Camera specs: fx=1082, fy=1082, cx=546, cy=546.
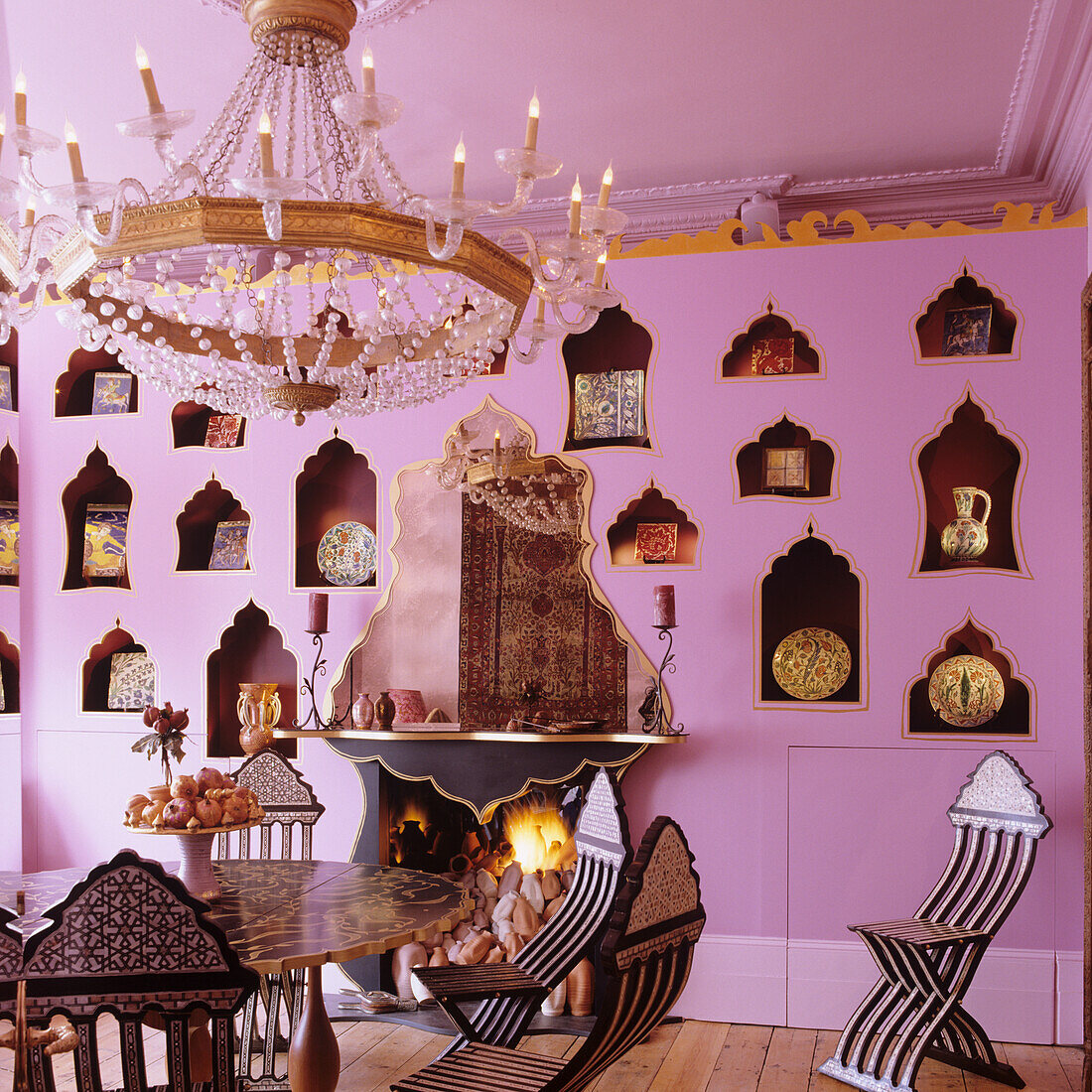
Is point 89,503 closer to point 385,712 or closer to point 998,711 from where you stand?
point 385,712

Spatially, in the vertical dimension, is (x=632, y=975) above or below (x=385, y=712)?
below

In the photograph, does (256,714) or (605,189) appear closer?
(605,189)

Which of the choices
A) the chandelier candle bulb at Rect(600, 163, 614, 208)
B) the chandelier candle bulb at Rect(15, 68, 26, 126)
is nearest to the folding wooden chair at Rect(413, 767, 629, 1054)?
the chandelier candle bulb at Rect(600, 163, 614, 208)

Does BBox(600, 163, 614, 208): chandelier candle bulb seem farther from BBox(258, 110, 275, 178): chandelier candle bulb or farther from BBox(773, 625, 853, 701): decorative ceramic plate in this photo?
BBox(773, 625, 853, 701): decorative ceramic plate

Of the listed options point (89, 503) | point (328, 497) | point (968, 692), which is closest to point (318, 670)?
point (328, 497)

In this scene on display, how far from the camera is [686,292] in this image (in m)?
4.99

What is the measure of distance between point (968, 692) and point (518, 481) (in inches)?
87.2

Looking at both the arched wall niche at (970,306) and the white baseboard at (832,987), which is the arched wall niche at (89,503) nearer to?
the white baseboard at (832,987)

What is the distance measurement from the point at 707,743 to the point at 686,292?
2.06 m

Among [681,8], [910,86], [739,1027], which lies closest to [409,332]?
[681,8]

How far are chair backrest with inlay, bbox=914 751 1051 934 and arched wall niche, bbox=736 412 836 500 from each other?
54.6 inches

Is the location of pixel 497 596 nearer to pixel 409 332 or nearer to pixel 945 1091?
pixel 409 332

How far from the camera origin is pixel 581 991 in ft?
15.2

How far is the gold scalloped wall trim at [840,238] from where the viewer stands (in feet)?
15.3
